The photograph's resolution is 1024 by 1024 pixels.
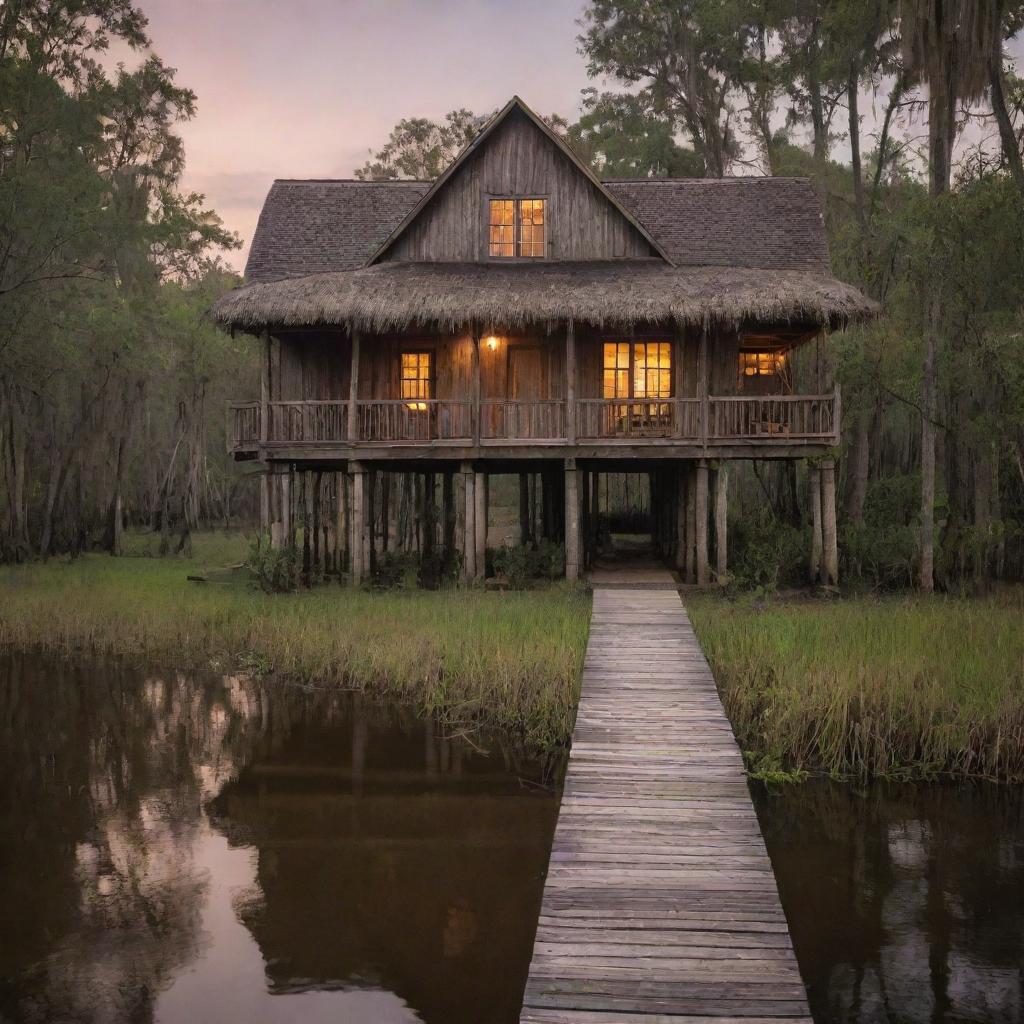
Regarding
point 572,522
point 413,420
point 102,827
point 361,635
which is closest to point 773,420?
point 572,522

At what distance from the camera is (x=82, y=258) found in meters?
27.7

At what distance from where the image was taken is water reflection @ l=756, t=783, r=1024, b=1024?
22.2ft

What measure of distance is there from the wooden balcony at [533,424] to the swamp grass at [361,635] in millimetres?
3166

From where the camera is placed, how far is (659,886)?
6707mm

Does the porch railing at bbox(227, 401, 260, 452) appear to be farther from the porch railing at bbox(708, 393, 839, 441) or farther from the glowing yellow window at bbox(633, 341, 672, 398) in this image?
the porch railing at bbox(708, 393, 839, 441)

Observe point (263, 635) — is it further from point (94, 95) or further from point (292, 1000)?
point (94, 95)

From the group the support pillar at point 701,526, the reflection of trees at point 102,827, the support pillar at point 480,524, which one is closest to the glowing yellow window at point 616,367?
the support pillar at point 701,526

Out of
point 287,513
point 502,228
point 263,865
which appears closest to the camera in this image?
point 263,865

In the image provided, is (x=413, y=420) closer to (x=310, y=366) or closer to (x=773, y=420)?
(x=310, y=366)

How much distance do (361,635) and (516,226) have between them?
1086cm

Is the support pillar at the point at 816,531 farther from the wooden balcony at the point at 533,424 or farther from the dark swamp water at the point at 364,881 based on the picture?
the dark swamp water at the point at 364,881

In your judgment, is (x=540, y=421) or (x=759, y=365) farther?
(x=759, y=365)

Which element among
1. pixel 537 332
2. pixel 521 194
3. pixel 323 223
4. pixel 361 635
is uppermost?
pixel 521 194

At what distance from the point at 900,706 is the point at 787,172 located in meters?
28.7
